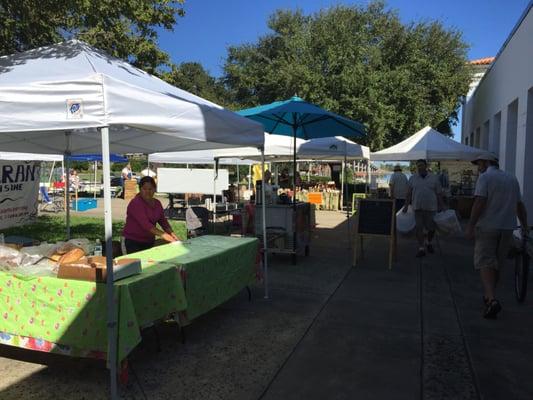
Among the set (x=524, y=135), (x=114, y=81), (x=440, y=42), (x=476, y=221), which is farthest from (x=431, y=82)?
(x=114, y=81)

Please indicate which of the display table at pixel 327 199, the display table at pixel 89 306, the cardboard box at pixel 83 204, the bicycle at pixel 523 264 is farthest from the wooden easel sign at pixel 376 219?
the cardboard box at pixel 83 204

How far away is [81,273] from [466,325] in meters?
3.85

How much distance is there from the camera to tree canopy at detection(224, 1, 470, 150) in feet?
67.9

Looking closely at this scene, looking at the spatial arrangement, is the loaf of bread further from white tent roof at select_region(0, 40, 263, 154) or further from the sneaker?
the sneaker

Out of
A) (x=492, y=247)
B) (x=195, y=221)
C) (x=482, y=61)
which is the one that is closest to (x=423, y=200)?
(x=492, y=247)

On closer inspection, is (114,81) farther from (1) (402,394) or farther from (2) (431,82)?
(2) (431,82)

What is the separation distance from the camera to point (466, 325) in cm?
496

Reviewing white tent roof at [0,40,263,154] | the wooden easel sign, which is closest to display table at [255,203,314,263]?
the wooden easel sign

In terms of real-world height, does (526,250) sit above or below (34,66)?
below

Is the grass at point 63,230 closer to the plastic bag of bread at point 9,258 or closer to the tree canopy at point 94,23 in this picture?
the tree canopy at point 94,23

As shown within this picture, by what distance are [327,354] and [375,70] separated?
19485mm

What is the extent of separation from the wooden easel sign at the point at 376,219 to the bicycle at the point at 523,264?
2.21m

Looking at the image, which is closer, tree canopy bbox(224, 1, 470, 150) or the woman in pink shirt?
the woman in pink shirt

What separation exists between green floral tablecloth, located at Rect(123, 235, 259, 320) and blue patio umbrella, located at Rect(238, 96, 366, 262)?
2490 millimetres
